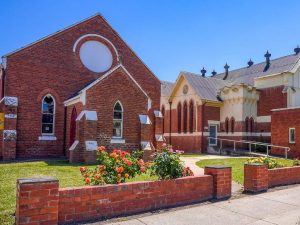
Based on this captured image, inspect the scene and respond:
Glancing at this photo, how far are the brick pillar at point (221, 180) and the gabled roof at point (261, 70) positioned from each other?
21.1 meters

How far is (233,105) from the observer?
96.0 ft

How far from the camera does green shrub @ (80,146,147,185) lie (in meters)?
7.45

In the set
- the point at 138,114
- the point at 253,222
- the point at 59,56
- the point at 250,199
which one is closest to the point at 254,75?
the point at 138,114

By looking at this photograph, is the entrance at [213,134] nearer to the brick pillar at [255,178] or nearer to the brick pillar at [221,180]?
the brick pillar at [255,178]

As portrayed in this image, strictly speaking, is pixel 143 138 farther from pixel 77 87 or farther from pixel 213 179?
pixel 213 179

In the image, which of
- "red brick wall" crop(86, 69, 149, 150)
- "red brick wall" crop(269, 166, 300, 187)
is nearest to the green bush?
"red brick wall" crop(269, 166, 300, 187)

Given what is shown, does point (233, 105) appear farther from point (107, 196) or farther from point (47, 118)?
point (107, 196)

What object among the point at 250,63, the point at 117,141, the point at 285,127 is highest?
the point at 250,63

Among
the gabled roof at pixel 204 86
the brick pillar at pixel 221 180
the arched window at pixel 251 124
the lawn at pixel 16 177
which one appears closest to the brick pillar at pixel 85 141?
the lawn at pixel 16 177

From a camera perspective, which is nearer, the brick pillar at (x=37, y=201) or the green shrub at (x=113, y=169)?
the brick pillar at (x=37, y=201)

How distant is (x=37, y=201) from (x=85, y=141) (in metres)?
10.7

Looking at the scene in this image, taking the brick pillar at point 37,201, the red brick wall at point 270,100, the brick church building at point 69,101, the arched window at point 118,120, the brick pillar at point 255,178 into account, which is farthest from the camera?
the red brick wall at point 270,100

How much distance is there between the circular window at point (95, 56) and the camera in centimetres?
2086

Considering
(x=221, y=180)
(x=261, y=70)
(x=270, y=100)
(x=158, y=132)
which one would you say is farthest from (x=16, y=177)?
(x=261, y=70)
